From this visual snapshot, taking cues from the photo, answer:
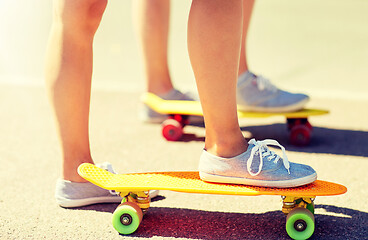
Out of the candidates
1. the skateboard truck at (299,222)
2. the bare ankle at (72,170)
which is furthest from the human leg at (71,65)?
the skateboard truck at (299,222)

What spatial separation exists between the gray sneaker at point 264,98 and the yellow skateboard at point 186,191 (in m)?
Answer: 1.10

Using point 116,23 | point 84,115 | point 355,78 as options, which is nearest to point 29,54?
point 116,23

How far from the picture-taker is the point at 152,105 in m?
3.29

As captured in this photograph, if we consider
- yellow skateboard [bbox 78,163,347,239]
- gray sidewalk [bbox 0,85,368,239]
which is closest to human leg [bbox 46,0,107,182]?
yellow skateboard [bbox 78,163,347,239]

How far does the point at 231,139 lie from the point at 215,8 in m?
0.43

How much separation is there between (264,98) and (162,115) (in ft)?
2.29

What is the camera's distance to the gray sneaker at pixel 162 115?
3354 millimetres

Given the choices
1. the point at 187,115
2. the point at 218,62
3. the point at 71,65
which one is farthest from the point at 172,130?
the point at 218,62

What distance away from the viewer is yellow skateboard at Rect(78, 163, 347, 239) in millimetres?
1849

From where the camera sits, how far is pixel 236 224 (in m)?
2.00

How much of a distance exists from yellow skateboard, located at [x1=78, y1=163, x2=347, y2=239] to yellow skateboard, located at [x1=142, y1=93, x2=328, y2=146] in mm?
1067

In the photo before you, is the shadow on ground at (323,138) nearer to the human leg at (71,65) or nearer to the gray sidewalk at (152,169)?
the gray sidewalk at (152,169)

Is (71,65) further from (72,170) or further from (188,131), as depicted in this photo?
(188,131)

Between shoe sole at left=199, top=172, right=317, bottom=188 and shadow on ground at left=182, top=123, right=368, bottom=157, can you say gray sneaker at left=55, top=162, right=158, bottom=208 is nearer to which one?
shoe sole at left=199, top=172, right=317, bottom=188
